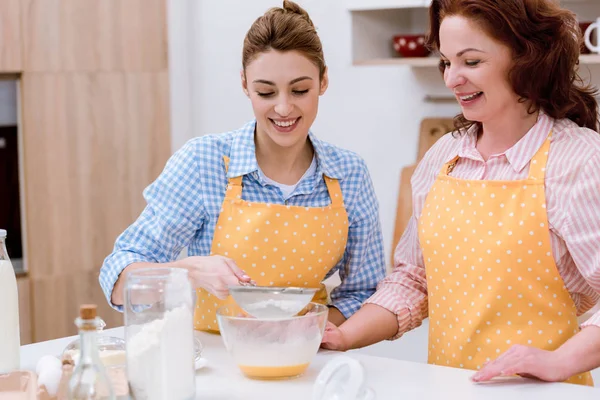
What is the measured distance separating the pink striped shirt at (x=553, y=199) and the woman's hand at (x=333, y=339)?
0.13 meters

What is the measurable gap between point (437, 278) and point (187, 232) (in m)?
0.54

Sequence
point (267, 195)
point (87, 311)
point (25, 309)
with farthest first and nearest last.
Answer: point (25, 309), point (267, 195), point (87, 311)

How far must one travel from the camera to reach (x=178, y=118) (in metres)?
3.88

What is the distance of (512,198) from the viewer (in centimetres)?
168

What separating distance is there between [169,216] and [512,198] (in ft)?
2.31

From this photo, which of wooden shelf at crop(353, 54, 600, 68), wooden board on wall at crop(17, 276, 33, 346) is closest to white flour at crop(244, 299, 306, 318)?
wooden shelf at crop(353, 54, 600, 68)

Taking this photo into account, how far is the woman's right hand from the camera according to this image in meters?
1.60

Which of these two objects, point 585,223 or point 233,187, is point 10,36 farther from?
point 585,223

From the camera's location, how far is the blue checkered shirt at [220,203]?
1867mm

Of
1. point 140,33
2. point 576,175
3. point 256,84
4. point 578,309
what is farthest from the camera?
point 140,33

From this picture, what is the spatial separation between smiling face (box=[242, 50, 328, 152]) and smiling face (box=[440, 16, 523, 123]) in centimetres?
31

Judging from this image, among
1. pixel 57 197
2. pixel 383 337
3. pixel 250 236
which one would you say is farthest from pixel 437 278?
pixel 57 197

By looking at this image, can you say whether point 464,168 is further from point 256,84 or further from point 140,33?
point 140,33

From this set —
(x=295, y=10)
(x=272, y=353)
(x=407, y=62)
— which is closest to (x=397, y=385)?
(x=272, y=353)
